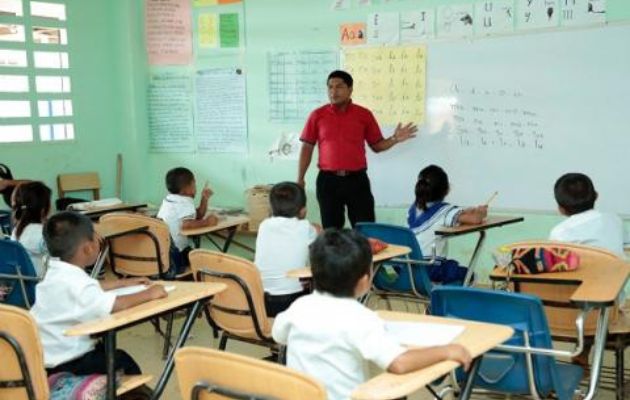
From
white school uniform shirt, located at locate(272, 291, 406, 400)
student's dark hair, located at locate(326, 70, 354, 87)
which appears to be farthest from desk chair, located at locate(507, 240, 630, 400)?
student's dark hair, located at locate(326, 70, 354, 87)

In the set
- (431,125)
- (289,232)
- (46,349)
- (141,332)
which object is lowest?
(141,332)

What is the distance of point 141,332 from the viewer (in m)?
4.71

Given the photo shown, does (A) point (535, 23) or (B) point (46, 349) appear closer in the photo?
(B) point (46, 349)

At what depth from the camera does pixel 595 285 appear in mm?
2416

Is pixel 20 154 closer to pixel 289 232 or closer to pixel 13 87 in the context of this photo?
pixel 13 87

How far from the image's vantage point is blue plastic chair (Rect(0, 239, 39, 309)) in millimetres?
3557

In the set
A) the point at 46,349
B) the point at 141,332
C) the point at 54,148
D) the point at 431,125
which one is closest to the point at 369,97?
the point at 431,125

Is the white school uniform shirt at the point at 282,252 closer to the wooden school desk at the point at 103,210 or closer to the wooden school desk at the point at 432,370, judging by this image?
the wooden school desk at the point at 432,370

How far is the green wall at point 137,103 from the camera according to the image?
19.3 ft

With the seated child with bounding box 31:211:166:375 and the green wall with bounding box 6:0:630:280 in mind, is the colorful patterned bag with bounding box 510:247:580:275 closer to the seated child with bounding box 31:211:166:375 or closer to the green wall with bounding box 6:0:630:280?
the seated child with bounding box 31:211:166:375

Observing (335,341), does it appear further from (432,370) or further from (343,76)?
(343,76)

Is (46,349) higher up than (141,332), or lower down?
higher up

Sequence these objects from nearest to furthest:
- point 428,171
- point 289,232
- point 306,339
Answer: point 306,339 → point 289,232 → point 428,171

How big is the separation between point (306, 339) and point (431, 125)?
3658 mm
